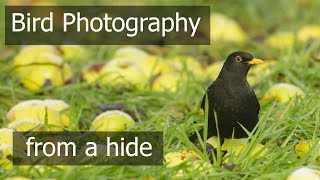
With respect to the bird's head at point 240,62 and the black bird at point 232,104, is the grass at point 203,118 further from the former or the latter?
the bird's head at point 240,62

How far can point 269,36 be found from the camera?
27.8ft

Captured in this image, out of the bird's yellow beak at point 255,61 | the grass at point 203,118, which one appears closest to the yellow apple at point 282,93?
the grass at point 203,118

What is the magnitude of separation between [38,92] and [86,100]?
1.30ft

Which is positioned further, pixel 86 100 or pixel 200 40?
pixel 200 40

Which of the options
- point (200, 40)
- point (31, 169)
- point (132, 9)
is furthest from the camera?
point (132, 9)

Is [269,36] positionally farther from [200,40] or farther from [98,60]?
[98,60]

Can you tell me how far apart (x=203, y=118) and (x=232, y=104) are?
2.17 ft

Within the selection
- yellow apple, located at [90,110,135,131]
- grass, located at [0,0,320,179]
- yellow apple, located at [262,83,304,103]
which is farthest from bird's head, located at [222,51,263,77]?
yellow apple, located at [262,83,304,103]

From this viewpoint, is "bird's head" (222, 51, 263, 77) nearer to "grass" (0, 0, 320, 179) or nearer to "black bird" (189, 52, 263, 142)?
"black bird" (189, 52, 263, 142)

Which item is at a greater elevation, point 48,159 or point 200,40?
point 200,40

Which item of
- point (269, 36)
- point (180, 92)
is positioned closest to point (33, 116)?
point (180, 92)

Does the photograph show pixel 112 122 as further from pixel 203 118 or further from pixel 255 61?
pixel 255 61

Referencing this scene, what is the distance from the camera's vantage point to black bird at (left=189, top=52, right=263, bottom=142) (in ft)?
14.7

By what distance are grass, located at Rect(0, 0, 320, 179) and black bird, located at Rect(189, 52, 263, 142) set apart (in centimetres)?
7
